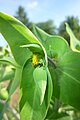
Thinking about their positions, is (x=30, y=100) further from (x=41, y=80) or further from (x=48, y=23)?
(x=48, y=23)

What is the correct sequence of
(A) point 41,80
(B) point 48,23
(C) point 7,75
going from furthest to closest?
(B) point 48,23
(C) point 7,75
(A) point 41,80

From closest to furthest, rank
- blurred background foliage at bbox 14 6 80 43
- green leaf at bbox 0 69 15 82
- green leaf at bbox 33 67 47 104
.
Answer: green leaf at bbox 33 67 47 104, green leaf at bbox 0 69 15 82, blurred background foliage at bbox 14 6 80 43

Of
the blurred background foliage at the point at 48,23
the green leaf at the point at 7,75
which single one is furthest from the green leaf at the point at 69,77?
the blurred background foliage at the point at 48,23

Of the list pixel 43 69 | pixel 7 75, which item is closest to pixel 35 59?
pixel 43 69

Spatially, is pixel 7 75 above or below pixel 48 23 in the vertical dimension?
below

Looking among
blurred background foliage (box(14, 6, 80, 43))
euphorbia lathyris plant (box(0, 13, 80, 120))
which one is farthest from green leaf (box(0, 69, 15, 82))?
blurred background foliage (box(14, 6, 80, 43))

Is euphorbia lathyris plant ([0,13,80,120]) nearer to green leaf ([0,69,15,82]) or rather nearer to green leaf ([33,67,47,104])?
green leaf ([33,67,47,104])

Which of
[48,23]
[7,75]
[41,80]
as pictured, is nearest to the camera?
[41,80]
